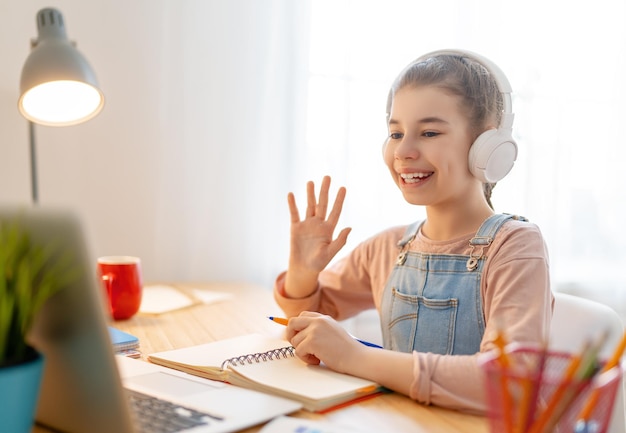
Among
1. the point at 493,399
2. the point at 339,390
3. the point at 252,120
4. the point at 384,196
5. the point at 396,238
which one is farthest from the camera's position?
the point at 384,196

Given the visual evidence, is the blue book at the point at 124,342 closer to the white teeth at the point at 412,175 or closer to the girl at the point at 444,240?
the girl at the point at 444,240

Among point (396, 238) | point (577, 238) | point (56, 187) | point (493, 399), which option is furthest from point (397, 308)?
point (577, 238)

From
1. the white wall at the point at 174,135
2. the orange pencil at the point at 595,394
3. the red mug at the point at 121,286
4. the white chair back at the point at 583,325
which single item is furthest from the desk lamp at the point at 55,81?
the orange pencil at the point at 595,394

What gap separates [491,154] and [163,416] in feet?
2.24

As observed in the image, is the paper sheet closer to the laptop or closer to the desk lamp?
the desk lamp

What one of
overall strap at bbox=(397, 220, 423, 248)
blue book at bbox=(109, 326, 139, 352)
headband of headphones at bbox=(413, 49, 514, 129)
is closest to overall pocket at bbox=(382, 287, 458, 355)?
overall strap at bbox=(397, 220, 423, 248)

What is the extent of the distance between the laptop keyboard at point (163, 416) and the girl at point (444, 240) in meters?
0.23

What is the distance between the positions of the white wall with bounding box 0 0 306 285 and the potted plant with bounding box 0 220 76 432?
46.1 inches

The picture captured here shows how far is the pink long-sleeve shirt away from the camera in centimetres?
80

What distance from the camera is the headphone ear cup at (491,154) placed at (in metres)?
1.10

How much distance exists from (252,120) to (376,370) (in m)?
1.12

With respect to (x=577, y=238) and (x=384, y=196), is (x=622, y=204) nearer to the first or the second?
(x=577, y=238)

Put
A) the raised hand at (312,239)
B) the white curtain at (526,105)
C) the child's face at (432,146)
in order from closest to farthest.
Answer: the child's face at (432,146) < the raised hand at (312,239) < the white curtain at (526,105)

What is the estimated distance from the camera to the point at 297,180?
1.88 m
